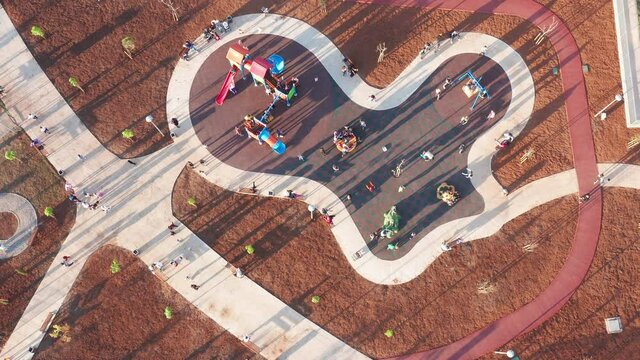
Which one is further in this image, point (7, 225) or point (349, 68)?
point (349, 68)

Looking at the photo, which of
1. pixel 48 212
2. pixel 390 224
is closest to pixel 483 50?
pixel 390 224

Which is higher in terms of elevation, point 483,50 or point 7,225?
point 7,225

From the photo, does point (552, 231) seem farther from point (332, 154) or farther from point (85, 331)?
point (85, 331)

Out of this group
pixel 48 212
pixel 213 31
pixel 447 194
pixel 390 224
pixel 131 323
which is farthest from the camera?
pixel 213 31

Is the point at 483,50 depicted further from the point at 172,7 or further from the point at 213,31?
the point at 172,7

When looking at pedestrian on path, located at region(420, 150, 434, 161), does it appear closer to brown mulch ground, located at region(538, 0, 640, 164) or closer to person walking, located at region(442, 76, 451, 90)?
person walking, located at region(442, 76, 451, 90)

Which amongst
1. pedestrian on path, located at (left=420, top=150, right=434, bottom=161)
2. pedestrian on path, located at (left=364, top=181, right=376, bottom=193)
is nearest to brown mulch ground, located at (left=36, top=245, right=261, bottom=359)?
pedestrian on path, located at (left=364, top=181, right=376, bottom=193)

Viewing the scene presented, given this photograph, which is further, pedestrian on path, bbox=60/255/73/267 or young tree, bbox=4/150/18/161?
young tree, bbox=4/150/18/161
